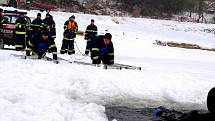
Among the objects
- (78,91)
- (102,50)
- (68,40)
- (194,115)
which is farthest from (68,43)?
(194,115)

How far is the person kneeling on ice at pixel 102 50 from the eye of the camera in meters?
17.1

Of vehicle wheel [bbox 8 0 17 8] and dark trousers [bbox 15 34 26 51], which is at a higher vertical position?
vehicle wheel [bbox 8 0 17 8]

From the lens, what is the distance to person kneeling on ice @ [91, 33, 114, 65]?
56.1ft

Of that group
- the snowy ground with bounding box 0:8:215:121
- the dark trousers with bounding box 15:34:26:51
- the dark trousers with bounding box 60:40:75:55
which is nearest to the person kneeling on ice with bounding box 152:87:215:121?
→ the snowy ground with bounding box 0:8:215:121

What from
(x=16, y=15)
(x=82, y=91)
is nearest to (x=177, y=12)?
(x=16, y=15)

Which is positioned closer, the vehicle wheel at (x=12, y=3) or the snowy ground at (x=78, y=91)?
the snowy ground at (x=78, y=91)

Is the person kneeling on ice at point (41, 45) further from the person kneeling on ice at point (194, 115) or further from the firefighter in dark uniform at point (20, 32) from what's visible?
the person kneeling on ice at point (194, 115)

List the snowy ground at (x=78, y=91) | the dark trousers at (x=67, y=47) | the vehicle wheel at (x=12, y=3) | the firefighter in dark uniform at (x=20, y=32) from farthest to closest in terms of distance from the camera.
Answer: the vehicle wheel at (x=12, y=3), the dark trousers at (x=67, y=47), the firefighter in dark uniform at (x=20, y=32), the snowy ground at (x=78, y=91)

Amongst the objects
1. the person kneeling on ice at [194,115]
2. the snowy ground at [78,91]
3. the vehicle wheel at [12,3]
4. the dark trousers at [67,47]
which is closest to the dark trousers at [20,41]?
the dark trousers at [67,47]

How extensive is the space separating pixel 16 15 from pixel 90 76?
1001 centimetres

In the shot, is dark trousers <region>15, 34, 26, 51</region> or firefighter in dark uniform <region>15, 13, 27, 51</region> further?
firefighter in dark uniform <region>15, 13, 27, 51</region>

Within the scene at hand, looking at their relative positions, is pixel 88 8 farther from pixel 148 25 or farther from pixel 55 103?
pixel 55 103

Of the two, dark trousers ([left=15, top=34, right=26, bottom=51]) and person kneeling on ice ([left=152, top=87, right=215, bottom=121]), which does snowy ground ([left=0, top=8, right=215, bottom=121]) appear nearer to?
person kneeling on ice ([left=152, top=87, right=215, bottom=121])

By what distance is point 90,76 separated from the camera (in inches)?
552
